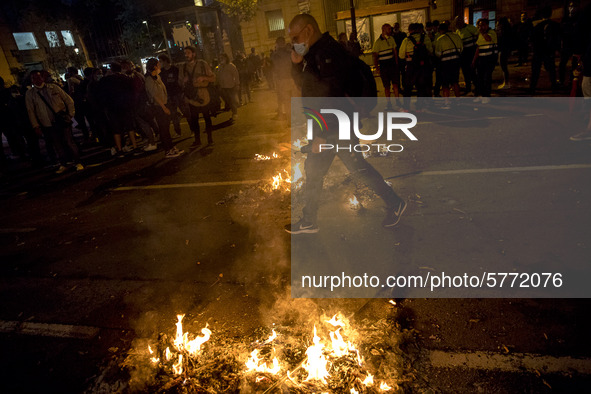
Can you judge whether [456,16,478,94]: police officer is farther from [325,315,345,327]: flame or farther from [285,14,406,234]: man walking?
[325,315,345,327]: flame

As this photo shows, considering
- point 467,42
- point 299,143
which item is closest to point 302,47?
point 299,143

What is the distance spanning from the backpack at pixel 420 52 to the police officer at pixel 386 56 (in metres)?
0.89

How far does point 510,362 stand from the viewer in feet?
7.63

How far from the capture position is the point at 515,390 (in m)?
2.14

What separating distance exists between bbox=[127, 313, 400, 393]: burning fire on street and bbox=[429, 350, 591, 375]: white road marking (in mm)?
421

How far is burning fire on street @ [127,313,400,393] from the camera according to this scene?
229 centimetres

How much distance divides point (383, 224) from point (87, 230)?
4245 millimetres

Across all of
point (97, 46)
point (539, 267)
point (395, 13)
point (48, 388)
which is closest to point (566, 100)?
point (539, 267)

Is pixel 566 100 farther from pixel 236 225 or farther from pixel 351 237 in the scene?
pixel 236 225

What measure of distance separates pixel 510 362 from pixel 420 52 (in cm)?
755

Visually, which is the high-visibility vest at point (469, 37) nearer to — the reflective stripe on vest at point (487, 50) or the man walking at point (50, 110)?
the reflective stripe on vest at point (487, 50)

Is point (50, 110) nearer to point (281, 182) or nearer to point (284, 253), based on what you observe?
point (281, 182)

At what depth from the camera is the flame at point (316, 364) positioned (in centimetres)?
232

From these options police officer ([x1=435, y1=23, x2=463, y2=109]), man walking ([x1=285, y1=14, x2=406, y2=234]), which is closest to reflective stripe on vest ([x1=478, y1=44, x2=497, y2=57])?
police officer ([x1=435, y1=23, x2=463, y2=109])
